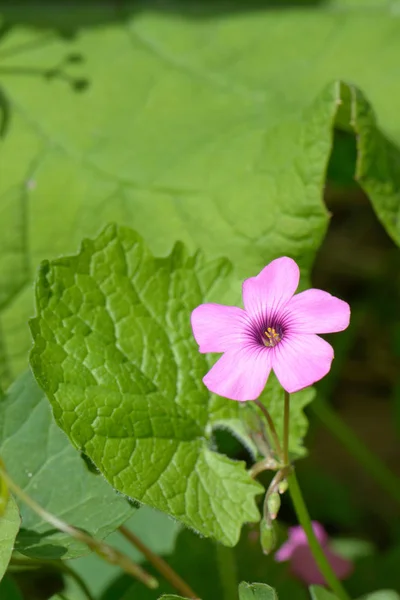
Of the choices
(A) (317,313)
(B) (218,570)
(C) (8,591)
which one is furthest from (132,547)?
(A) (317,313)

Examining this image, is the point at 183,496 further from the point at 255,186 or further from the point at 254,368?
the point at 255,186

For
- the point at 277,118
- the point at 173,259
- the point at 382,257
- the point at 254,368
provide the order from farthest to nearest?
the point at 382,257
the point at 277,118
the point at 173,259
the point at 254,368

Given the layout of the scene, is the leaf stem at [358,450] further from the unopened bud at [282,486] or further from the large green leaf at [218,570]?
the unopened bud at [282,486]

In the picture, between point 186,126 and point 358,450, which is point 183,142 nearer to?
point 186,126

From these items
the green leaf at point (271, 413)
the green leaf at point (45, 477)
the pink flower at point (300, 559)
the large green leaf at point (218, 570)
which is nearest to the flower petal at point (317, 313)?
the green leaf at point (271, 413)

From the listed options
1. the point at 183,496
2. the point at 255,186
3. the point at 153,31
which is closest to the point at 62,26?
the point at 153,31
